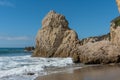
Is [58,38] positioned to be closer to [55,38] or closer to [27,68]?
A: [55,38]

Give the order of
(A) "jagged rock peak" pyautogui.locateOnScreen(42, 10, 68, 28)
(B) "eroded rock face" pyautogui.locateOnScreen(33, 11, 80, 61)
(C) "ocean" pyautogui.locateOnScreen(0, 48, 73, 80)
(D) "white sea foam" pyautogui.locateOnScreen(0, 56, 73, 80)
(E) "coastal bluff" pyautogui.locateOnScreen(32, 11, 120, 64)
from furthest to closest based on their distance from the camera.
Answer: (A) "jagged rock peak" pyautogui.locateOnScreen(42, 10, 68, 28), (B) "eroded rock face" pyautogui.locateOnScreen(33, 11, 80, 61), (E) "coastal bluff" pyautogui.locateOnScreen(32, 11, 120, 64), (C) "ocean" pyautogui.locateOnScreen(0, 48, 73, 80), (D) "white sea foam" pyautogui.locateOnScreen(0, 56, 73, 80)

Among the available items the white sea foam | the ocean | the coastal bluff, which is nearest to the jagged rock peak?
the coastal bluff

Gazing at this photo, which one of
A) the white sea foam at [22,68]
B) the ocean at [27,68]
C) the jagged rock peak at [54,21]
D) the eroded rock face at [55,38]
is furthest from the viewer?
the jagged rock peak at [54,21]

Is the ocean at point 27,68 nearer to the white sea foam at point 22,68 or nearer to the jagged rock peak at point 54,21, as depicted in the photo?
the white sea foam at point 22,68

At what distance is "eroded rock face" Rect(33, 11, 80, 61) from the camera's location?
47.5 metres

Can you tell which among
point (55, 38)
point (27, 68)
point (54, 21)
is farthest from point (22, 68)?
point (54, 21)

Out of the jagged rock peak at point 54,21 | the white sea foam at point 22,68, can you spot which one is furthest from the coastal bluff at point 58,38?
the white sea foam at point 22,68

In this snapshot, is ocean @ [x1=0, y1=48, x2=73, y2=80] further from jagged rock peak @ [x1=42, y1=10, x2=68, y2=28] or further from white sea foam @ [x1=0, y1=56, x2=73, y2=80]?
jagged rock peak @ [x1=42, y1=10, x2=68, y2=28]

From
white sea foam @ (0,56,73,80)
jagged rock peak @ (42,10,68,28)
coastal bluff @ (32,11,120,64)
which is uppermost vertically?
jagged rock peak @ (42,10,68,28)

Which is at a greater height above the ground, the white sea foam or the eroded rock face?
the eroded rock face

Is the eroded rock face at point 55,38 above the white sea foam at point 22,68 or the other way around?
above

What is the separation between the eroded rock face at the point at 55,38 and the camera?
4753cm

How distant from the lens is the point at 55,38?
51.4 meters

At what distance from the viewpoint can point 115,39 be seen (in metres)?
35.9
